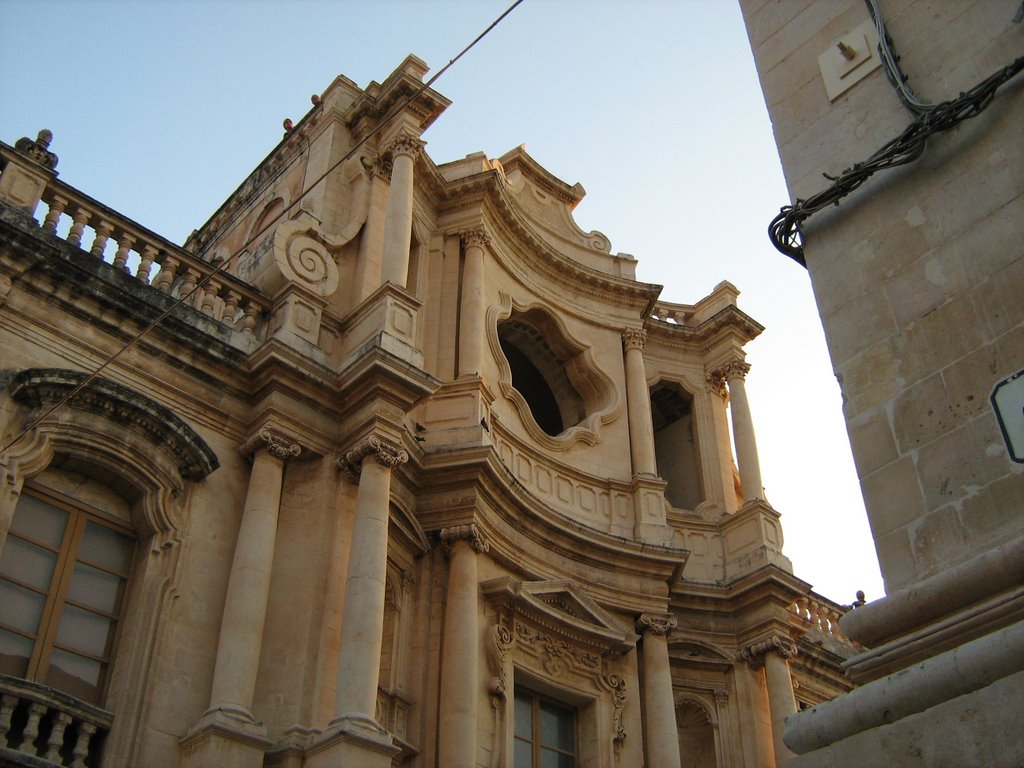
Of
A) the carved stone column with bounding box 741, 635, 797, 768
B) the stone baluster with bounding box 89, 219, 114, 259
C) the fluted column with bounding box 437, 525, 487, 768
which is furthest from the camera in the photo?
the carved stone column with bounding box 741, 635, 797, 768

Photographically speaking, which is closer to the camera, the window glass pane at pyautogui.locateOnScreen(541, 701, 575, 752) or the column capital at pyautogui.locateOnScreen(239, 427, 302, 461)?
the column capital at pyautogui.locateOnScreen(239, 427, 302, 461)

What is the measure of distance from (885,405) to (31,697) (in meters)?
7.32

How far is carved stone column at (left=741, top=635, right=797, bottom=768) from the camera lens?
16.3 meters

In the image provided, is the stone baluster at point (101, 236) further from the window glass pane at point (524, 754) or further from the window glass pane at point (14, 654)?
the window glass pane at point (524, 754)

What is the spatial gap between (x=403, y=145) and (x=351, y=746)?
28.0 feet

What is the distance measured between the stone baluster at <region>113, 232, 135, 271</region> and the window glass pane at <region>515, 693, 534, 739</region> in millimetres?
7194

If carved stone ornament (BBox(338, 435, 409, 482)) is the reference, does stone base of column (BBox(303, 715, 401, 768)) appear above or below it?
below

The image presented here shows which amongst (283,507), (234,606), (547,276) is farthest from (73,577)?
(547,276)

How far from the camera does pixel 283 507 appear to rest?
39.7 feet

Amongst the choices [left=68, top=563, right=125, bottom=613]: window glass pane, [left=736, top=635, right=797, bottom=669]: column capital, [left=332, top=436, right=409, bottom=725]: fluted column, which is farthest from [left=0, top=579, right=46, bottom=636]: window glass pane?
[left=736, top=635, right=797, bottom=669]: column capital

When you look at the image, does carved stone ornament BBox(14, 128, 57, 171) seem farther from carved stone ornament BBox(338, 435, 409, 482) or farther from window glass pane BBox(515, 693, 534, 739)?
window glass pane BBox(515, 693, 534, 739)

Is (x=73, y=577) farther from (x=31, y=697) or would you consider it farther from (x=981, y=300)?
(x=981, y=300)

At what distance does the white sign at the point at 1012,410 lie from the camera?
4934 millimetres

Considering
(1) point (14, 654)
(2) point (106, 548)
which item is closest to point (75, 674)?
(1) point (14, 654)
